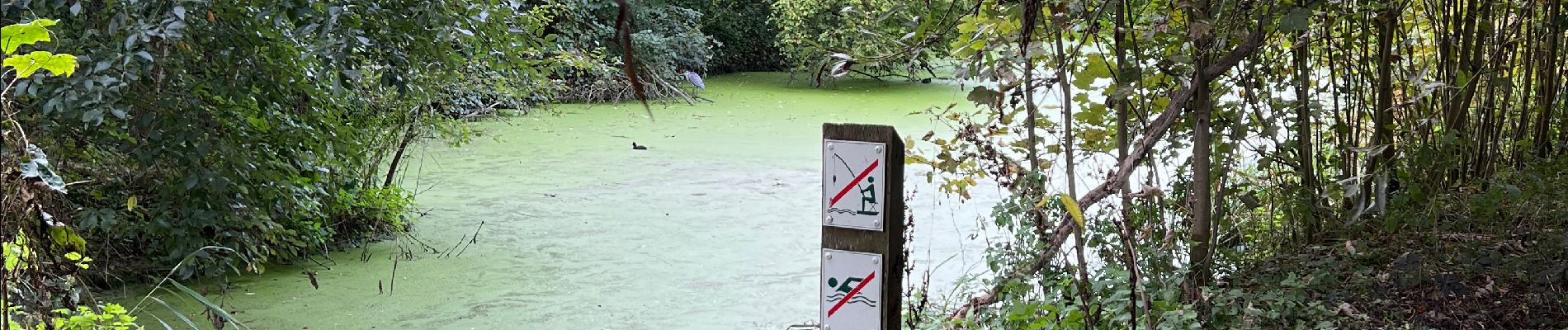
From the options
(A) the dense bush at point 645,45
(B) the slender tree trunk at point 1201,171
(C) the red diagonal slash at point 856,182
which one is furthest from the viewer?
(A) the dense bush at point 645,45

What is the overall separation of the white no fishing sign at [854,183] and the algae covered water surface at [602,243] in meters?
1.88

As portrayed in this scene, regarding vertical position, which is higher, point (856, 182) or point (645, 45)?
point (645, 45)

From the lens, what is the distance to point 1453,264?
284 cm

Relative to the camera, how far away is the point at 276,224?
374 centimetres

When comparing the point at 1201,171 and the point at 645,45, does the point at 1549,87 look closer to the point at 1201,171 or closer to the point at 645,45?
the point at 1201,171

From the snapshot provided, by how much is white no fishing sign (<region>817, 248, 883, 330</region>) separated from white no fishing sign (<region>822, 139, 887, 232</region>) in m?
0.04

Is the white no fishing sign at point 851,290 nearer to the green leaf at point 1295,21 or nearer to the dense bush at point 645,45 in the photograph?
the green leaf at point 1295,21

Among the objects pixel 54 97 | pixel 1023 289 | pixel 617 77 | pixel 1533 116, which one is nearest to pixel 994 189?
pixel 1533 116

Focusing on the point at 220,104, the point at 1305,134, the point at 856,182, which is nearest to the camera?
the point at 856,182

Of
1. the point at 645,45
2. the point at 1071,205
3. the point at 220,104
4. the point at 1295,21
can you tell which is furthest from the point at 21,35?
the point at 645,45

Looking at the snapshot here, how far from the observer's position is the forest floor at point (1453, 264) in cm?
258

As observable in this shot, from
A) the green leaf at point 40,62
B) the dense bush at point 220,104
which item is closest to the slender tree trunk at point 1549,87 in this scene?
the dense bush at point 220,104

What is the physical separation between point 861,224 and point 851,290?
3.7 inches

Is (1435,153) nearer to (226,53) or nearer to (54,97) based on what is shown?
(226,53)
